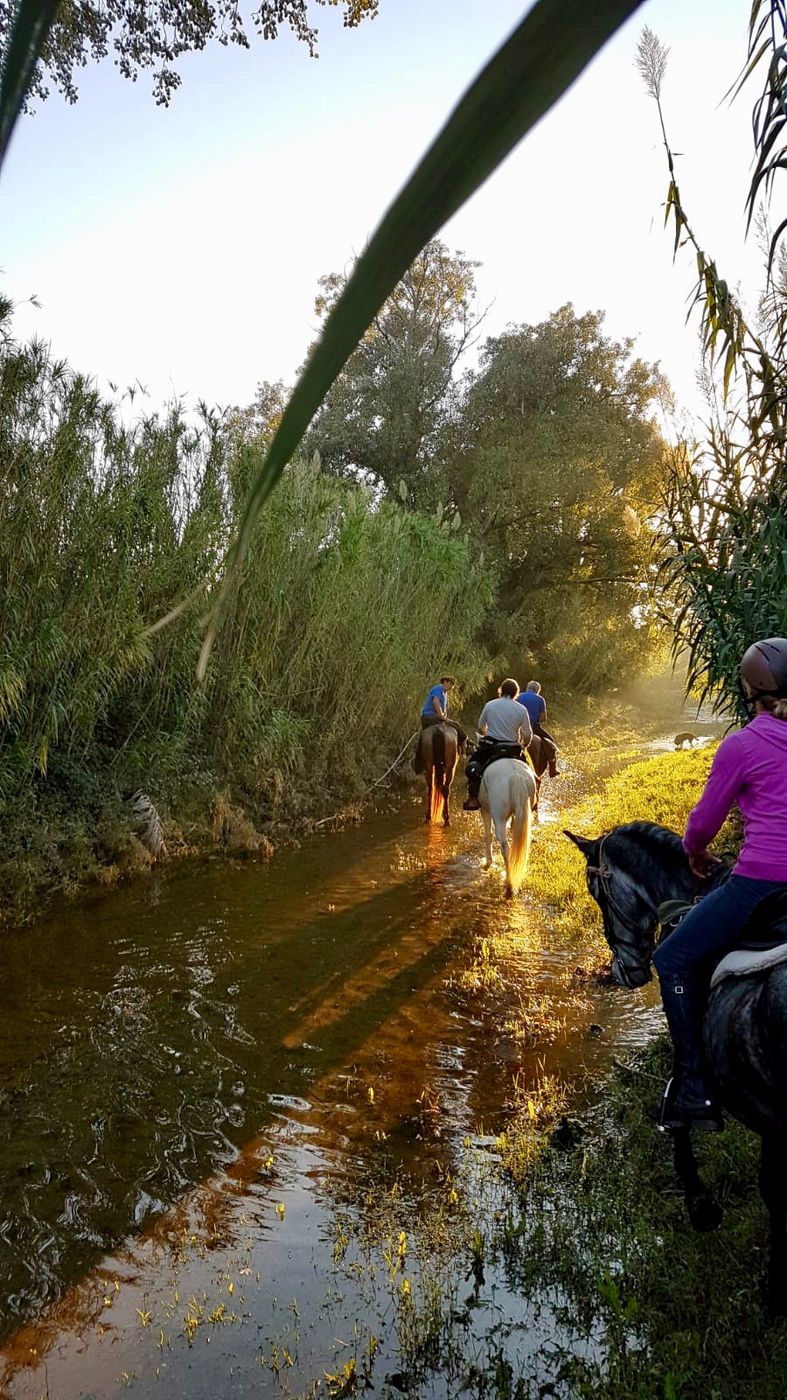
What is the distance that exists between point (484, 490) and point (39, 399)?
16.2m

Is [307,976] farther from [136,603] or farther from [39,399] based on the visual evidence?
[39,399]

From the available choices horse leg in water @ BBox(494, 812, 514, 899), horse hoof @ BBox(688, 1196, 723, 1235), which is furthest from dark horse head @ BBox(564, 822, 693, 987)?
horse leg in water @ BBox(494, 812, 514, 899)

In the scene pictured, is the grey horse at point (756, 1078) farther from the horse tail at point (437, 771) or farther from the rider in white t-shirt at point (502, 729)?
the horse tail at point (437, 771)

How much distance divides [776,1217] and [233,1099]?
9.11 ft

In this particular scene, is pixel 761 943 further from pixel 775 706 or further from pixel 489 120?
pixel 489 120

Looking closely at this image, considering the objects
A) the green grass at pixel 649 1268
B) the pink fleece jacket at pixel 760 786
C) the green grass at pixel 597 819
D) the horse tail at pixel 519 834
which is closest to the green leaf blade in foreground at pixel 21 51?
the pink fleece jacket at pixel 760 786

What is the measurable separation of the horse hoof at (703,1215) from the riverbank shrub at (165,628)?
3599 mm

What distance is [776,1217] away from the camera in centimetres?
302

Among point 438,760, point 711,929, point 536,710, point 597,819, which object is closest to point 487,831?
point 438,760

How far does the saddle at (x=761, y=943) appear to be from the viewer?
291 centimetres

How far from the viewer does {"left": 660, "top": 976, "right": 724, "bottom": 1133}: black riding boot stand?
327 centimetres

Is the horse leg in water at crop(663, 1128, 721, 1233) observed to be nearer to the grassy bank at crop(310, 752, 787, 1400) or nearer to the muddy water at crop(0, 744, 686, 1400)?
the grassy bank at crop(310, 752, 787, 1400)

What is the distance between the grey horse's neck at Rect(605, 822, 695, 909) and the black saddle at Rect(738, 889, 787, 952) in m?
0.77

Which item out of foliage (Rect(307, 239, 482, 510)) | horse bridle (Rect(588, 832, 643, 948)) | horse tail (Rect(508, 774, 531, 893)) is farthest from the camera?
foliage (Rect(307, 239, 482, 510))
